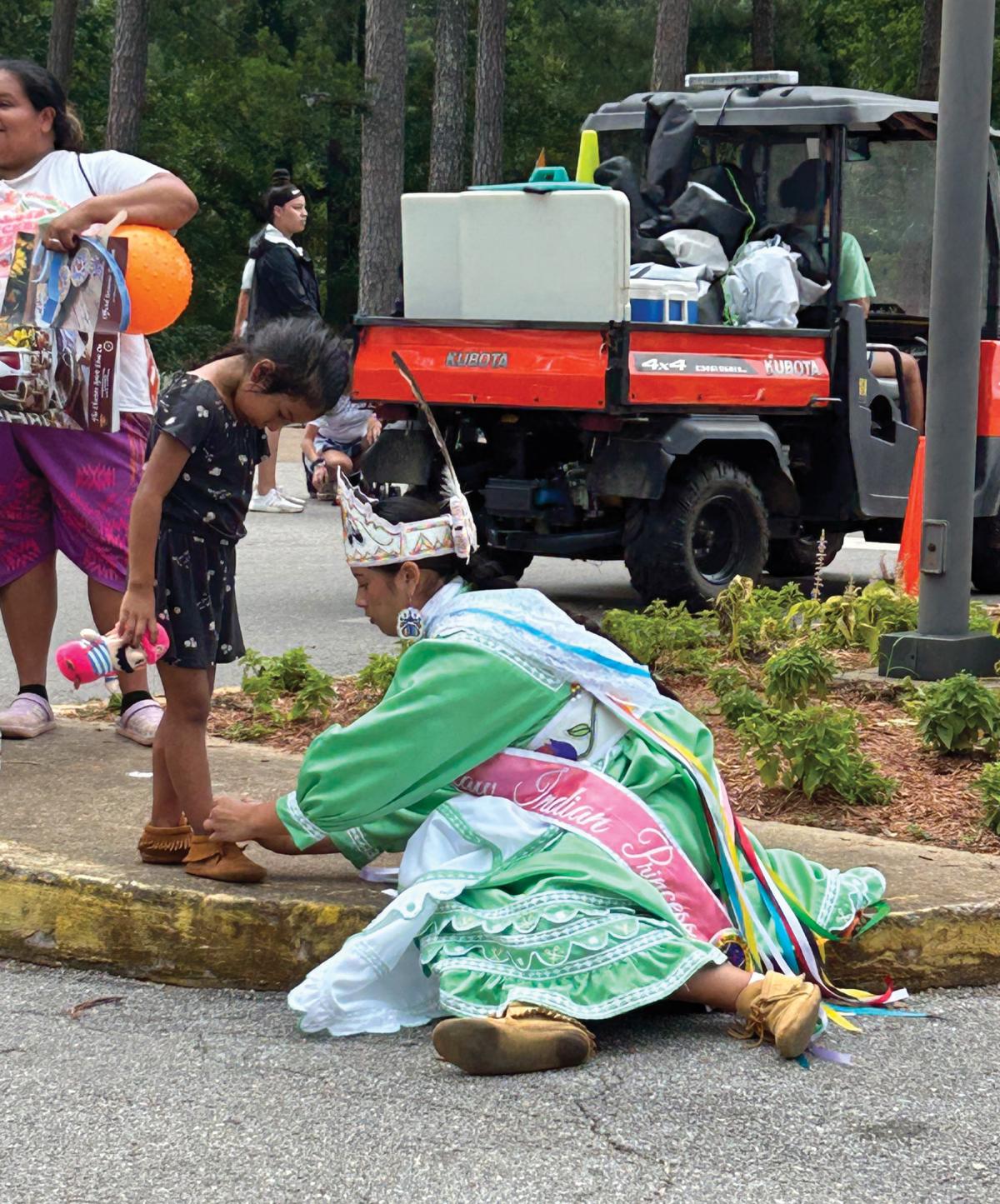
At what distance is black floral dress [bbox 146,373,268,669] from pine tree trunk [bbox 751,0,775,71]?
27.4m

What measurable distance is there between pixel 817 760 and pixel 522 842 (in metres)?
1.51

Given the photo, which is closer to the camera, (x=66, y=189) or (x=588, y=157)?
(x=66, y=189)

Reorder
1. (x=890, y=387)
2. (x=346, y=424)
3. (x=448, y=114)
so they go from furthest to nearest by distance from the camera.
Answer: (x=448, y=114)
(x=346, y=424)
(x=890, y=387)

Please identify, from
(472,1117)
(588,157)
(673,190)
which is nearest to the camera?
(472,1117)

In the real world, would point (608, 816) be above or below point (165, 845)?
above

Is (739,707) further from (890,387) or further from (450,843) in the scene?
(890,387)

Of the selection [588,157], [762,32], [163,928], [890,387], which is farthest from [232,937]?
[762,32]

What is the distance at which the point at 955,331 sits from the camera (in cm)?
638

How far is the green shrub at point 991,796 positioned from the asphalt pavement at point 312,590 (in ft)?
11.0

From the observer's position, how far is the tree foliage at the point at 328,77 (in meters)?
31.2

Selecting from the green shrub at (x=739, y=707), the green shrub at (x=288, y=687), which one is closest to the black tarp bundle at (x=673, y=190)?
the green shrub at (x=288, y=687)

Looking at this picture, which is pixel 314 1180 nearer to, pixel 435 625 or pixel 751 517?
pixel 435 625

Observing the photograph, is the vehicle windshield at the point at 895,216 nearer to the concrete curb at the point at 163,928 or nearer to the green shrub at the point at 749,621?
the green shrub at the point at 749,621

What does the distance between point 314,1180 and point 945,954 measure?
1613mm
